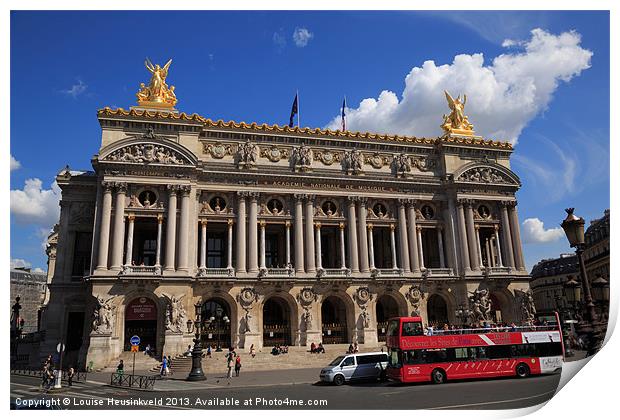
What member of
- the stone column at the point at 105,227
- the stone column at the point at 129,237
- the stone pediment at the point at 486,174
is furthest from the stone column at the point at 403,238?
the stone column at the point at 105,227

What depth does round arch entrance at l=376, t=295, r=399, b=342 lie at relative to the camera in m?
49.5

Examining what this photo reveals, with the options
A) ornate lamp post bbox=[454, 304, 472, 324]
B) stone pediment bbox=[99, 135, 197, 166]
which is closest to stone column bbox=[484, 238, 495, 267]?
ornate lamp post bbox=[454, 304, 472, 324]

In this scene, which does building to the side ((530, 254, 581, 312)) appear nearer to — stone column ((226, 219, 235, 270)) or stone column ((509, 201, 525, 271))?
stone column ((509, 201, 525, 271))

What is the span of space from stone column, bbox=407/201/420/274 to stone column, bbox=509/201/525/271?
457 inches

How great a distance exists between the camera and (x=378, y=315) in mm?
51438

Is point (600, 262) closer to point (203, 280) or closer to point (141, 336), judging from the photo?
point (203, 280)

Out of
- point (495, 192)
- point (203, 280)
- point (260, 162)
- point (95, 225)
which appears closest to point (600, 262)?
point (495, 192)

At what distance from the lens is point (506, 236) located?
53281mm

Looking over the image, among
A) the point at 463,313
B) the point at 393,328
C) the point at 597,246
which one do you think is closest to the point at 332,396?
the point at 393,328

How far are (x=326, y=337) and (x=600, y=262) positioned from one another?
3469cm

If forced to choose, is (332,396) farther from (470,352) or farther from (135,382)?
(135,382)

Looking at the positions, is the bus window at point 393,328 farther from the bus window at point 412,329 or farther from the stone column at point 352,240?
the stone column at point 352,240

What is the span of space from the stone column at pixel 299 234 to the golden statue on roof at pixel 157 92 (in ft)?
51.6

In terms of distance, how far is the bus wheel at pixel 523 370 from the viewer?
26766mm
